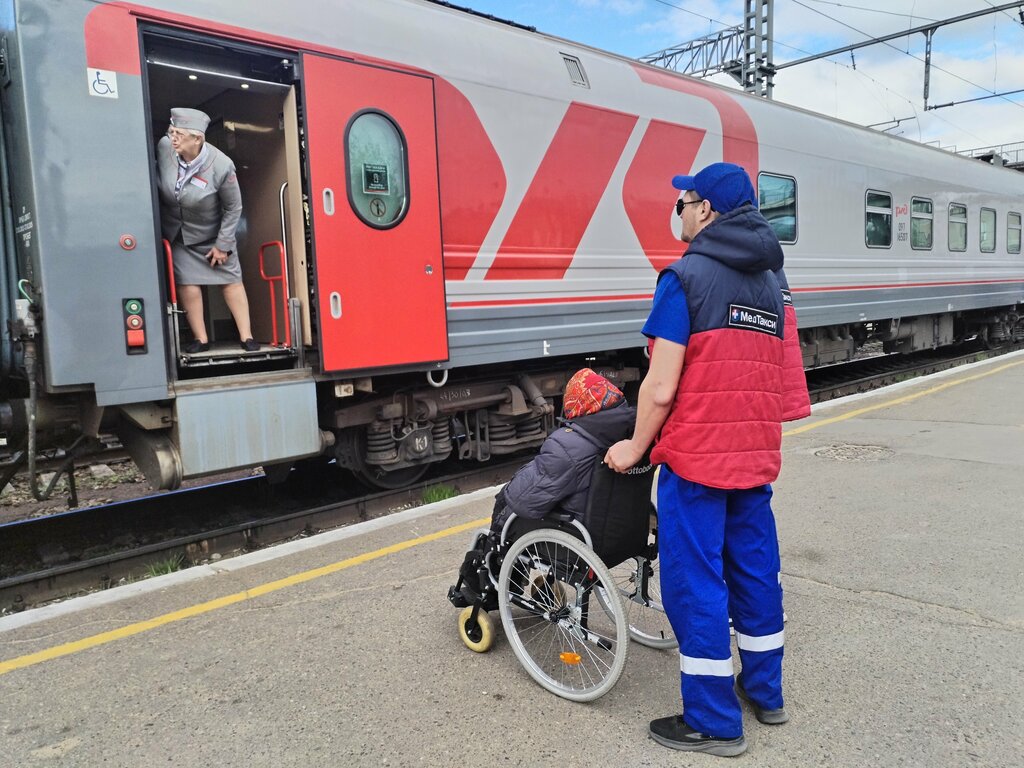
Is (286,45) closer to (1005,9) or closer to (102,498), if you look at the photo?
(102,498)

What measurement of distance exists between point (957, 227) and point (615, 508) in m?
12.6

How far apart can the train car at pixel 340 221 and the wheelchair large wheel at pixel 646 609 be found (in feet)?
7.92

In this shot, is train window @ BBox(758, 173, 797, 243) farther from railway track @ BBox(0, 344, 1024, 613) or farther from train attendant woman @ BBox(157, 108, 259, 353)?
train attendant woman @ BBox(157, 108, 259, 353)

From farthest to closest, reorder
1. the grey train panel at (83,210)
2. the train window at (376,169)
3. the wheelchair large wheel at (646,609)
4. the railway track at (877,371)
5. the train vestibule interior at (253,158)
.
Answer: the railway track at (877,371) < the train window at (376,169) < the train vestibule interior at (253,158) < the grey train panel at (83,210) < the wheelchair large wheel at (646,609)

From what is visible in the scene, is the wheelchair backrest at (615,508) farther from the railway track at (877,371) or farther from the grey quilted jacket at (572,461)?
the railway track at (877,371)

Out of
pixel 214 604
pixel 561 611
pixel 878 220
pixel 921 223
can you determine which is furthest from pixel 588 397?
pixel 921 223

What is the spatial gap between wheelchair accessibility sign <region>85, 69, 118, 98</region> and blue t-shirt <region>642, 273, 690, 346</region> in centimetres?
322

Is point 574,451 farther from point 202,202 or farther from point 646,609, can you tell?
point 202,202

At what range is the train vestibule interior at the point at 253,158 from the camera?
15.1ft

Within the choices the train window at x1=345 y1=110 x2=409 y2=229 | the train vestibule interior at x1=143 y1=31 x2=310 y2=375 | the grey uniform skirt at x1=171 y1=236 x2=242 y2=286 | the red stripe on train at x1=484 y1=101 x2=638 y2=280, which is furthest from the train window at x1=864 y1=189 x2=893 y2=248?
the grey uniform skirt at x1=171 y1=236 x2=242 y2=286

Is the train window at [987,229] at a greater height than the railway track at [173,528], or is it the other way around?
the train window at [987,229]

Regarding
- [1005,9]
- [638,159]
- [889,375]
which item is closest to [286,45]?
[638,159]

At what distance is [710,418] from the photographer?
247 centimetres

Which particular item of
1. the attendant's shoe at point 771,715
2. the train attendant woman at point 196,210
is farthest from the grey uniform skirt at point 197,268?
the attendant's shoe at point 771,715
